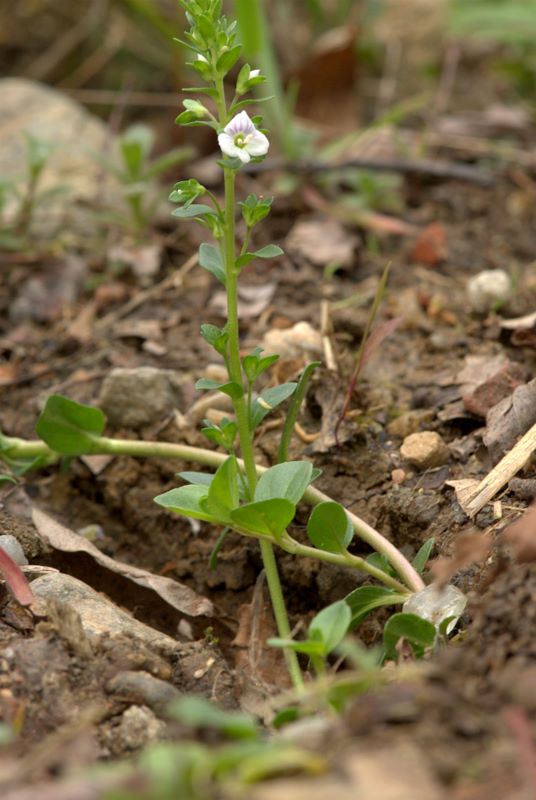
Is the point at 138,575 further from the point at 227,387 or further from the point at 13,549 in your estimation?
the point at 227,387

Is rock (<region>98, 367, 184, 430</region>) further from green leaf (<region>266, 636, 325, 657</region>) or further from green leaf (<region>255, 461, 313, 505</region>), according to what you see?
green leaf (<region>266, 636, 325, 657</region>)

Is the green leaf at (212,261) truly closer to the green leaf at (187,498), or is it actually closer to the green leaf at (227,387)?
the green leaf at (227,387)

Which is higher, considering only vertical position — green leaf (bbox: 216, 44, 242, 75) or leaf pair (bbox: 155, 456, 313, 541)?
green leaf (bbox: 216, 44, 242, 75)

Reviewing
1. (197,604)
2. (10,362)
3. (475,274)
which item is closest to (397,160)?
(475,274)

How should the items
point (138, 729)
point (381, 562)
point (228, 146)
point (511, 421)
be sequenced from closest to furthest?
1. point (138, 729)
2. point (228, 146)
3. point (381, 562)
4. point (511, 421)

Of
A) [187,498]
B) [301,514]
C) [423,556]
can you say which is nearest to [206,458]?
[301,514]

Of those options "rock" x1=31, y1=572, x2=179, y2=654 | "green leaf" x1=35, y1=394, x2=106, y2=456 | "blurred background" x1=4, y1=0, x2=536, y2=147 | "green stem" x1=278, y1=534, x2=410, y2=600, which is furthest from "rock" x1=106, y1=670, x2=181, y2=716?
"blurred background" x1=4, y1=0, x2=536, y2=147

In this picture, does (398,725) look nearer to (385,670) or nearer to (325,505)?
(385,670)
